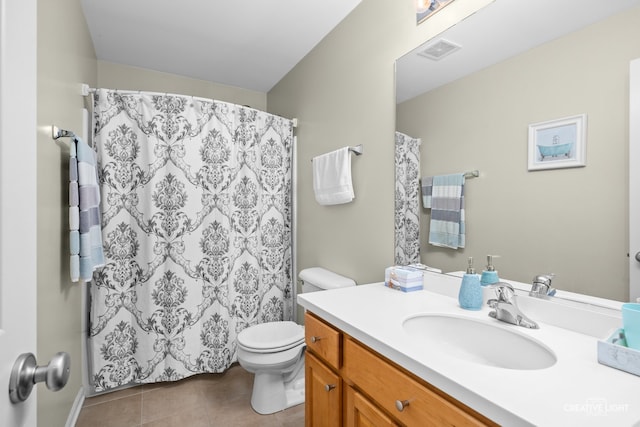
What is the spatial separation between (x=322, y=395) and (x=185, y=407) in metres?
1.18

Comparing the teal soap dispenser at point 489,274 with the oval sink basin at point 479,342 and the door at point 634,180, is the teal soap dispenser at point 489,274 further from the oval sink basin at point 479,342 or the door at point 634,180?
the door at point 634,180

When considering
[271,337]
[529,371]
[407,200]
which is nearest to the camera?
[529,371]

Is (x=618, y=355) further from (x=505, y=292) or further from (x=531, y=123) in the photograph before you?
(x=531, y=123)

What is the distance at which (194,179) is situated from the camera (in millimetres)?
2182

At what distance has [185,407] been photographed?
1912mm

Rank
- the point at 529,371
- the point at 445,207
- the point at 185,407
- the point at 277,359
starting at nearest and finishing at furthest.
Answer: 1. the point at 529,371
2. the point at 445,207
3. the point at 277,359
4. the point at 185,407

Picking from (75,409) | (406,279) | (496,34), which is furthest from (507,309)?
(75,409)

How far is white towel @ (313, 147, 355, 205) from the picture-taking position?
74.2 inches

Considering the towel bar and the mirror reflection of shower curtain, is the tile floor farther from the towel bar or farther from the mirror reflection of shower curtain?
the towel bar

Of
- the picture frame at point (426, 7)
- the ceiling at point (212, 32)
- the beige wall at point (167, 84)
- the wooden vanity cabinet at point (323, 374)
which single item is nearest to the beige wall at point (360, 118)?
the picture frame at point (426, 7)

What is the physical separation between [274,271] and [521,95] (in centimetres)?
201

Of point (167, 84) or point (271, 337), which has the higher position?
point (167, 84)

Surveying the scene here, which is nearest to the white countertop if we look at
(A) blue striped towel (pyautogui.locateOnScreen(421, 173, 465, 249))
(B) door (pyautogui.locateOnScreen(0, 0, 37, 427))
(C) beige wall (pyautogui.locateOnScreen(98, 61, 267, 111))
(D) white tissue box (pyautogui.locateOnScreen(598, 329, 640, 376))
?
(D) white tissue box (pyautogui.locateOnScreen(598, 329, 640, 376))

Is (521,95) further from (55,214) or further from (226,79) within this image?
(226,79)
